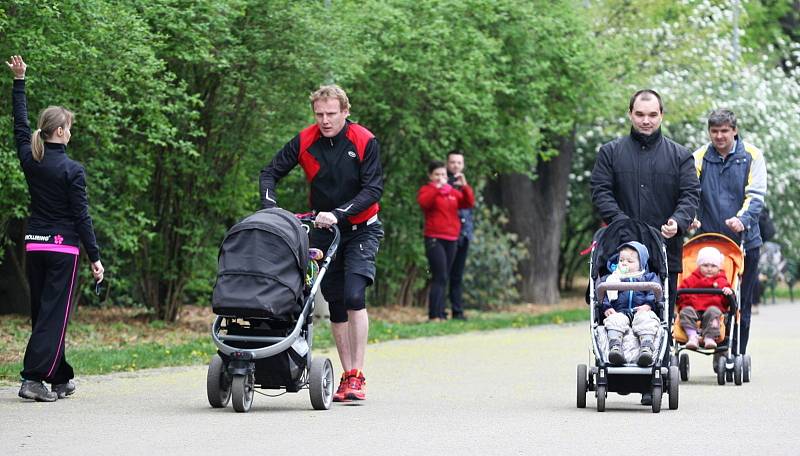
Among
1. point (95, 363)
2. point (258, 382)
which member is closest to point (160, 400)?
point (258, 382)

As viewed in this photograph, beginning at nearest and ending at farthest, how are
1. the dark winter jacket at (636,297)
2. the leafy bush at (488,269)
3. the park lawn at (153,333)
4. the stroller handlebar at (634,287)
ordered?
the stroller handlebar at (634,287) → the dark winter jacket at (636,297) → the park lawn at (153,333) → the leafy bush at (488,269)

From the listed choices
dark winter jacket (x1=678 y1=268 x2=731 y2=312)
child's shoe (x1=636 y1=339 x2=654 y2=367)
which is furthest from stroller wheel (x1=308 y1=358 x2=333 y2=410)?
dark winter jacket (x1=678 y1=268 x2=731 y2=312)

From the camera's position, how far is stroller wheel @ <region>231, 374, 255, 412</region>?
32.5ft

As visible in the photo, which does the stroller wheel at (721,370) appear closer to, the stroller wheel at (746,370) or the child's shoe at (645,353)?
the stroller wheel at (746,370)

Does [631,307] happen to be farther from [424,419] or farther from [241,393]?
[241,393]

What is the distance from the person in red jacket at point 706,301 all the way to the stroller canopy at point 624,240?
2.08m

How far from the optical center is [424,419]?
973 centimetres

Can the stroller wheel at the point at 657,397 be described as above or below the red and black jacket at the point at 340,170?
below

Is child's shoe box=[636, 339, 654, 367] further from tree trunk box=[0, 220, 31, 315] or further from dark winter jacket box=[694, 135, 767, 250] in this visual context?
tree trunk box=[0, 220, 31, 315]

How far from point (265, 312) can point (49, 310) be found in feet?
5.70

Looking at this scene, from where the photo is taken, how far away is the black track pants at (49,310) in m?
10.6

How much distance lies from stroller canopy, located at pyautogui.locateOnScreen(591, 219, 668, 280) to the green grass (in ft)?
14.0

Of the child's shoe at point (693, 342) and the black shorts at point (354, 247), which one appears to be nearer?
the black shorts at point (354, 247)

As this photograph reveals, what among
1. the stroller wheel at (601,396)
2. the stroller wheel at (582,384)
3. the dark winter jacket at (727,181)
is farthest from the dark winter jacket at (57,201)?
the dark winter jacket at (727,181)
